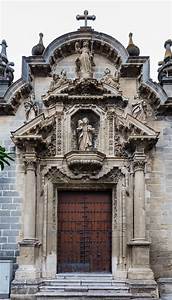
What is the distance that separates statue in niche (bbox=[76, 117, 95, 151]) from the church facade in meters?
0.03

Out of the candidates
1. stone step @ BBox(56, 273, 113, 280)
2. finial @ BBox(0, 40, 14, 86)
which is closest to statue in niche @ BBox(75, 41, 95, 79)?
finial @ BBox(0, 40, 14, 86)

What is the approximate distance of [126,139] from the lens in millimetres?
12406

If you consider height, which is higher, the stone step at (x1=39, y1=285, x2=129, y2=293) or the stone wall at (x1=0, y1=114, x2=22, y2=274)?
the stone wall at (x1=0, y1=114, x2=22, y2=274)

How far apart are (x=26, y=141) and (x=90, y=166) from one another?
70.7 inches

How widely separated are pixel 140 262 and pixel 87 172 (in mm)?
2685

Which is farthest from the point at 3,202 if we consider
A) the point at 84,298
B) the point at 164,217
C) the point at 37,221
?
the point at 164,217

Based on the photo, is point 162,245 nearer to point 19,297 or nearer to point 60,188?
point 60,188

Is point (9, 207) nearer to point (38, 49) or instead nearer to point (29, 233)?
point (29, 233)

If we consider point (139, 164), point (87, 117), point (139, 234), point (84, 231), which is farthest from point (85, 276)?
point (87, 117)

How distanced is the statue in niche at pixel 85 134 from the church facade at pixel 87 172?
3cm

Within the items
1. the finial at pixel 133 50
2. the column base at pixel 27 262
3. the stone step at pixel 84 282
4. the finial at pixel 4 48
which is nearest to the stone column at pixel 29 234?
the column base at pixel 27 262

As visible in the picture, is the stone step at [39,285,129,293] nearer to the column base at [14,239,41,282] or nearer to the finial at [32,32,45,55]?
the column base at [14,239,41,282]

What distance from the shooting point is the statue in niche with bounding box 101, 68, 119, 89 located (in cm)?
1286

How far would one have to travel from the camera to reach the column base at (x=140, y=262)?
37.1 feet
